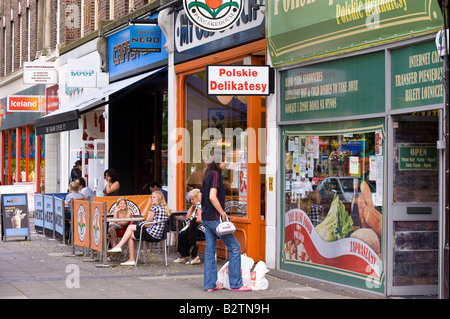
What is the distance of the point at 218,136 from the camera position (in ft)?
48.5

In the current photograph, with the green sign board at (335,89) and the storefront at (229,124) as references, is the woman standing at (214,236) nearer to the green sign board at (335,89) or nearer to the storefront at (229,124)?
the green sign board at (335,89)

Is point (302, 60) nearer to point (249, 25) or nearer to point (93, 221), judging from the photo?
point (249, 25)

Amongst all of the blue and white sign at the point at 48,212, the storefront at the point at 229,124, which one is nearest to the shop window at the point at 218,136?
the storefront at the point at 229,124

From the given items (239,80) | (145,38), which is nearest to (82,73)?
(145,38)

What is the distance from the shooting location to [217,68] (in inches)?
487

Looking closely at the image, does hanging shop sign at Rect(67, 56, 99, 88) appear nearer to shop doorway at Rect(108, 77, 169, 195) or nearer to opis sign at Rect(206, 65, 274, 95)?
shop doorway at Rect(108, 77, 169, 195)

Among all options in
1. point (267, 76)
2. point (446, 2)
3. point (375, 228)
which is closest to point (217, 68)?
point (267, 76)

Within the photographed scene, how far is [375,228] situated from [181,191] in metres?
6.76

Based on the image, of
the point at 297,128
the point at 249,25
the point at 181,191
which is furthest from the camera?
the point at 181,191

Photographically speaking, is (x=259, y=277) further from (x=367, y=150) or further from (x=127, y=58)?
(x=127, y=58)

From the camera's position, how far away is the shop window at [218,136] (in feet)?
45.1

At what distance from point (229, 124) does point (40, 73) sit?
1332cm

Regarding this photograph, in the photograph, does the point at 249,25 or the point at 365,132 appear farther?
the point at 249,25

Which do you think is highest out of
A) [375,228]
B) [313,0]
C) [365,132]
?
[313,0]
